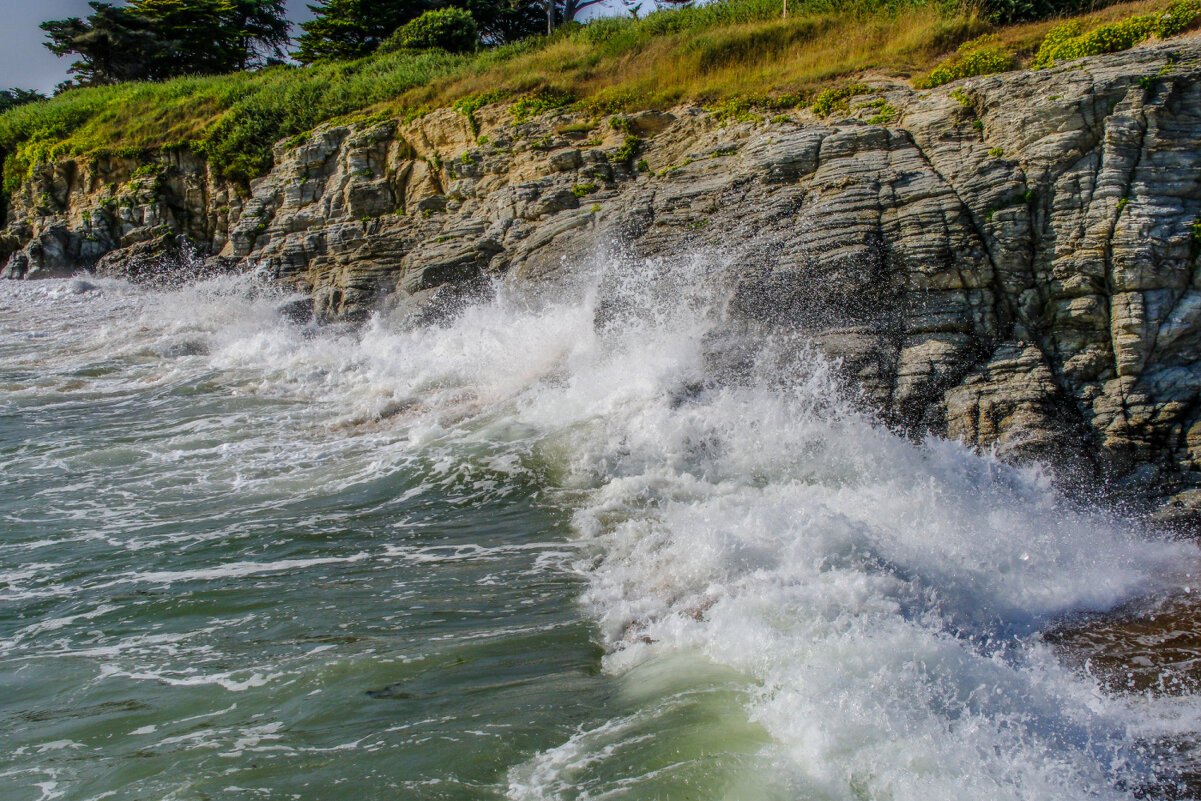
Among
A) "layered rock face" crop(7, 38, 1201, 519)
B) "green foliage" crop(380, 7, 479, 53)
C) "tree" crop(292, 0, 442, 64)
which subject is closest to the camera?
"layered rock face" crop(7, 38, 1201, 519)

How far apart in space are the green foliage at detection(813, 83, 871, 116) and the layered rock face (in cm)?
26

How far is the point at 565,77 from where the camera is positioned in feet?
53.2

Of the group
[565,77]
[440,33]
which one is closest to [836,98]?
[565,77]

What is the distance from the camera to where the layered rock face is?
26.9 ft

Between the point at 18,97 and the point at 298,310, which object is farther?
the point at 18,97

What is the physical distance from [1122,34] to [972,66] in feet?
6.18

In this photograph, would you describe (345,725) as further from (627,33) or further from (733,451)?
(627,33)

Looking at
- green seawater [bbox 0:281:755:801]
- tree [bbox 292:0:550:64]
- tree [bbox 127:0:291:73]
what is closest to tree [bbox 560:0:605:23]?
tree [bbox 292:0:550:64]

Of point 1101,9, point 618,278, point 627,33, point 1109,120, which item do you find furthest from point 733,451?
point 627,33

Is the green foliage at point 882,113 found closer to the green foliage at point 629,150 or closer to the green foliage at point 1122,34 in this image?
the green foliage at point 1122,34

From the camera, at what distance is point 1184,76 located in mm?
8695

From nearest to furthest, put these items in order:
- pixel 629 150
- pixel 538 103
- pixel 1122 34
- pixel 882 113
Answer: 1. pixel 1122 34
2. pixel 882 113
3. pixel 629 150
4. pixel 538 103

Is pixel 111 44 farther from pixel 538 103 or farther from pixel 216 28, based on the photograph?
pixel 538 103

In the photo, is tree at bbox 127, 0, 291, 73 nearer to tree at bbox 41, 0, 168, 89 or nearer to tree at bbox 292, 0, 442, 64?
tree at bbox 41, 0, 168, 89
